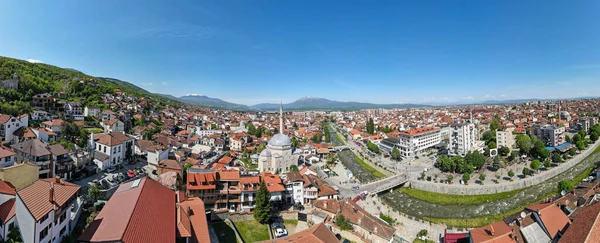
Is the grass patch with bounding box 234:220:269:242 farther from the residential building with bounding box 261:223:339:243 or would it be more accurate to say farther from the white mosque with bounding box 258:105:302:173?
the white mosque with bounding box 258:105:302:173

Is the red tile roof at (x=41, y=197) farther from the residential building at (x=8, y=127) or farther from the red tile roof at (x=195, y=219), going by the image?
the residential building at (x=8, y=127)

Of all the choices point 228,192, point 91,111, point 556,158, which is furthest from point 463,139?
point 91,111

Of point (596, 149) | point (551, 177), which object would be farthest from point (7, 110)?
point (596, 149)

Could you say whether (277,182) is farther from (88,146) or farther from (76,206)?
(88,146)

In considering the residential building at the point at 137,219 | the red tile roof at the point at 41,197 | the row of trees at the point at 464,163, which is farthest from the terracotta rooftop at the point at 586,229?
the row of trees at the point at 464,163

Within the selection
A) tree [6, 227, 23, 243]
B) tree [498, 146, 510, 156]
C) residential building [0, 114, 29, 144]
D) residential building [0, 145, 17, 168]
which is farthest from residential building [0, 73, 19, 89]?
tree [498, 146, 510, 156]
